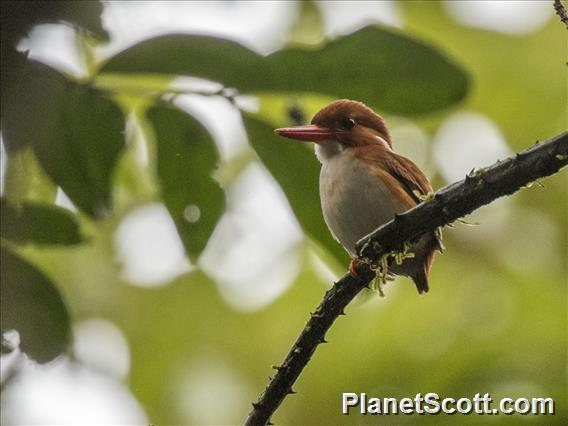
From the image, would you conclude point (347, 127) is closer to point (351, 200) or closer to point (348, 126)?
point (348, 126)

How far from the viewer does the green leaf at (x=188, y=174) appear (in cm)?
188

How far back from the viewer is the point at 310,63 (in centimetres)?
186

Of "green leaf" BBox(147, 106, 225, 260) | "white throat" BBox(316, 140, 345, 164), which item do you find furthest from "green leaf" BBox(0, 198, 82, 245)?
"white throat" BBox(316, 140, 345, 164)

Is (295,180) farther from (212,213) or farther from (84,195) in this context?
(84,195)

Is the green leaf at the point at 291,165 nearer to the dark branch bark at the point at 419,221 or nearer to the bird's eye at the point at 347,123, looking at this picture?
the dark branch bark at the point at 419,221

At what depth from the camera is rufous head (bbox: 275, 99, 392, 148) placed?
7.78 ft

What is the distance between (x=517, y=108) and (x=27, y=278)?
362 centimetres

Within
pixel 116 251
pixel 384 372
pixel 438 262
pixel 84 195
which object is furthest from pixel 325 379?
pixel 84 195

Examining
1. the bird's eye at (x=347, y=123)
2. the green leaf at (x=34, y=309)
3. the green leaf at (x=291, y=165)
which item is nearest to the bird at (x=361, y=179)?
the bird's eye at (x=347, y=123)

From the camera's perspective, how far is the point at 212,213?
1.99 m

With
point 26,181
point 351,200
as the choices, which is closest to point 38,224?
point 26,181

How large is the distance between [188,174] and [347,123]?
65cm

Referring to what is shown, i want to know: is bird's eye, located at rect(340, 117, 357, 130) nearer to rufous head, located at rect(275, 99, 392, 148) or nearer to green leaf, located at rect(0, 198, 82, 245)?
rufous head, located at rect(275, 99, 392, 148)

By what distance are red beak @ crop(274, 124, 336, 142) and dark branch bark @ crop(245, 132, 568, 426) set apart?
29cm
